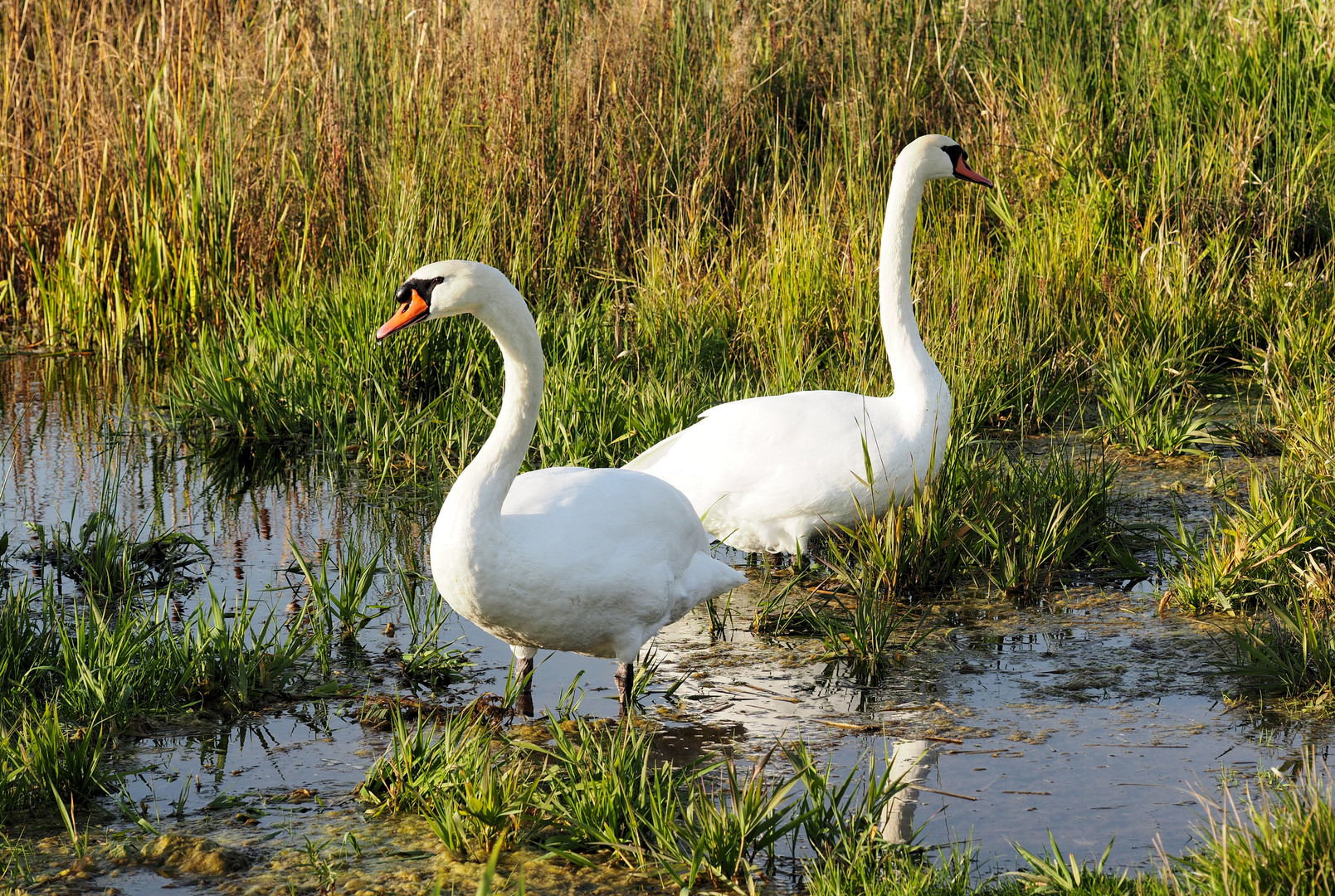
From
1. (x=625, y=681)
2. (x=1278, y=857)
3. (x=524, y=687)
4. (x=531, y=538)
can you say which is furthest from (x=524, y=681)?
(x=1278, y=857)

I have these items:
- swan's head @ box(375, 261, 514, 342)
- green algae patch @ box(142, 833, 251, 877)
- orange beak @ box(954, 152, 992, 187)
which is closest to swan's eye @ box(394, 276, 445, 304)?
swan's head @ box(375, 261, 514, 342)

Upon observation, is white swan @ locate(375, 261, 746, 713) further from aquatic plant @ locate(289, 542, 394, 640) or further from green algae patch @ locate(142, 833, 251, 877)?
green algae patch @ locate(142, 833, 251, 877)

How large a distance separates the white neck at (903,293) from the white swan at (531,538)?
1366mm

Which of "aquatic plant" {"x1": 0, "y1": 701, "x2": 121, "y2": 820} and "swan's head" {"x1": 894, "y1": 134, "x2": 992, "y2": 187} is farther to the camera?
"swan's head" {"x1": 894, "y1": 134, "x2": 992, "y2": 187}

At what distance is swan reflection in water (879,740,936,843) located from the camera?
10.5ft

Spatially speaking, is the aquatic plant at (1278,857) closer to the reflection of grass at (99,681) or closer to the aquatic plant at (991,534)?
the aquatic plant at (991,534)

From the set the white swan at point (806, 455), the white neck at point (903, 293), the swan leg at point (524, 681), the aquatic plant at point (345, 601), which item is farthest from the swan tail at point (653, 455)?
the swan leg at point (524, 681)

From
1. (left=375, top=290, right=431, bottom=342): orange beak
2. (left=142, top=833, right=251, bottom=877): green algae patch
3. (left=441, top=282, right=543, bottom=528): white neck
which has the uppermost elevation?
(left=375, top=290, right=431, bottom=342): orange beak

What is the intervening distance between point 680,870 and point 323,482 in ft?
10.9

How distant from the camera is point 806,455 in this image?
489cm

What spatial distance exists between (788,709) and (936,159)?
2.50 meters

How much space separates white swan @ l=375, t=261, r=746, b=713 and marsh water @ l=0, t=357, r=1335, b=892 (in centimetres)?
20

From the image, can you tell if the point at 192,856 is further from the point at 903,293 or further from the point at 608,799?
the point at 903,293

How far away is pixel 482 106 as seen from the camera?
24.4 feet
